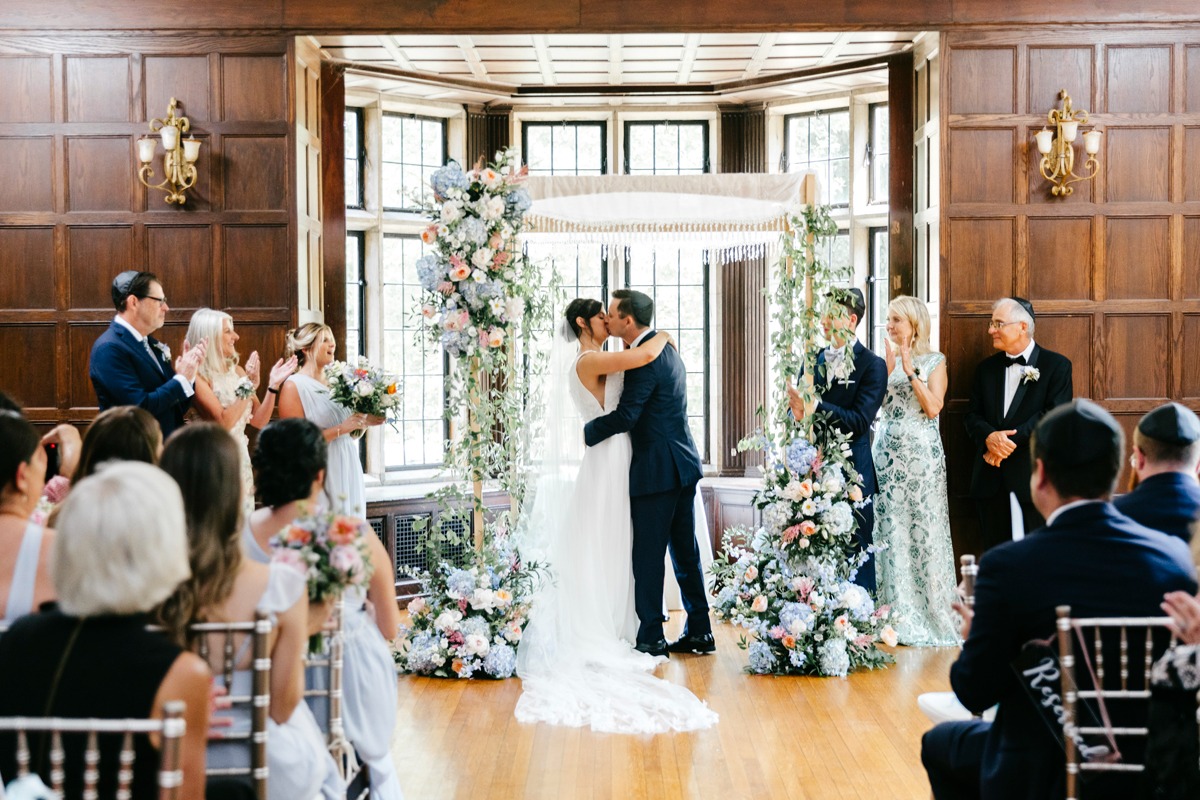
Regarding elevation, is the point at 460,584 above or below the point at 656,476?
below

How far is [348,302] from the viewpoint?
332 inches

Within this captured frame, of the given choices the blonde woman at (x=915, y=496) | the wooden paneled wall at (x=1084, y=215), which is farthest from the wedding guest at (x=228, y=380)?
the wooden paneled wall at (x=1084, y=215)

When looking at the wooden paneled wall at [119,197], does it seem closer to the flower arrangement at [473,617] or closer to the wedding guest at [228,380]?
the wedding guest at [228,380]

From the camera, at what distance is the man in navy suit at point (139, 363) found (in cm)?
538

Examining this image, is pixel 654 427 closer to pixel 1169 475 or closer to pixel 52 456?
pixel 52 456

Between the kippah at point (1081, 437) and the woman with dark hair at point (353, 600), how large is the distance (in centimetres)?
162

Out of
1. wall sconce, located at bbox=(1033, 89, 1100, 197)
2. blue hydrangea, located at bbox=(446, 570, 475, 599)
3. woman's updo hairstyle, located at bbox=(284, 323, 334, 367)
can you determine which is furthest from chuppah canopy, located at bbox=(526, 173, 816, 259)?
blue hydrangea, located at bbox=(446, 570, 475, 599)

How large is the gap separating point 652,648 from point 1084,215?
354 cm

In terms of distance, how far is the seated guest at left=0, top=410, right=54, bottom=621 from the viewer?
2.65 meters

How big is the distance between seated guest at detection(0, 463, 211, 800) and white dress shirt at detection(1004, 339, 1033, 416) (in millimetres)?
5291

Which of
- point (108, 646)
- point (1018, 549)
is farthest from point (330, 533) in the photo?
point (1018, 549)

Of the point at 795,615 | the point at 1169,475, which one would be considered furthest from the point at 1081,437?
the point at 795,615

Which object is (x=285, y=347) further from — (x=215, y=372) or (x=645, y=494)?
(x=645, y=494)

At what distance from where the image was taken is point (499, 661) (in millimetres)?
5754
